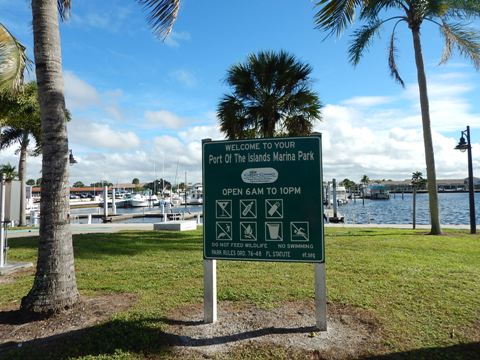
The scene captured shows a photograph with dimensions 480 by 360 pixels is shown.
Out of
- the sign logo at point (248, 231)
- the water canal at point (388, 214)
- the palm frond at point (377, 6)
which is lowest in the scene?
the water canal at point (388, 214)

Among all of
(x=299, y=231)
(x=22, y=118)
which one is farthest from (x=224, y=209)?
(x=22, y=118)

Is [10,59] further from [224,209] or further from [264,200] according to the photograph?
[264,200]

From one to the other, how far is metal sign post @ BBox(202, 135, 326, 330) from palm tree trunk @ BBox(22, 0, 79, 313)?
174cm

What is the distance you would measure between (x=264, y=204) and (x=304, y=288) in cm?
207

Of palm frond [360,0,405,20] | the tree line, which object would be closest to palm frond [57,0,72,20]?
the tree line

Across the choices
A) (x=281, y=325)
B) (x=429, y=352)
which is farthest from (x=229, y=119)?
(x=429, y=352)

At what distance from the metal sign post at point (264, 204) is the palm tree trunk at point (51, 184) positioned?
1.74 m

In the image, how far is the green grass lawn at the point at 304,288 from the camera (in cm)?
356

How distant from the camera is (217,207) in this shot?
4.26 m

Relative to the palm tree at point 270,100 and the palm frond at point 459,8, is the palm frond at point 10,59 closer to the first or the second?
the palm tree at point 270,100

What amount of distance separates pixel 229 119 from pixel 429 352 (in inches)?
406

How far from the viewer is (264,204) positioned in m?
4.09

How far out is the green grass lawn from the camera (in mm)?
3565

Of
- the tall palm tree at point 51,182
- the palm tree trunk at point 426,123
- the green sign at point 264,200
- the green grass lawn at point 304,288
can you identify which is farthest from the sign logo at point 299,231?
the palm tree trunk at point 426,123
